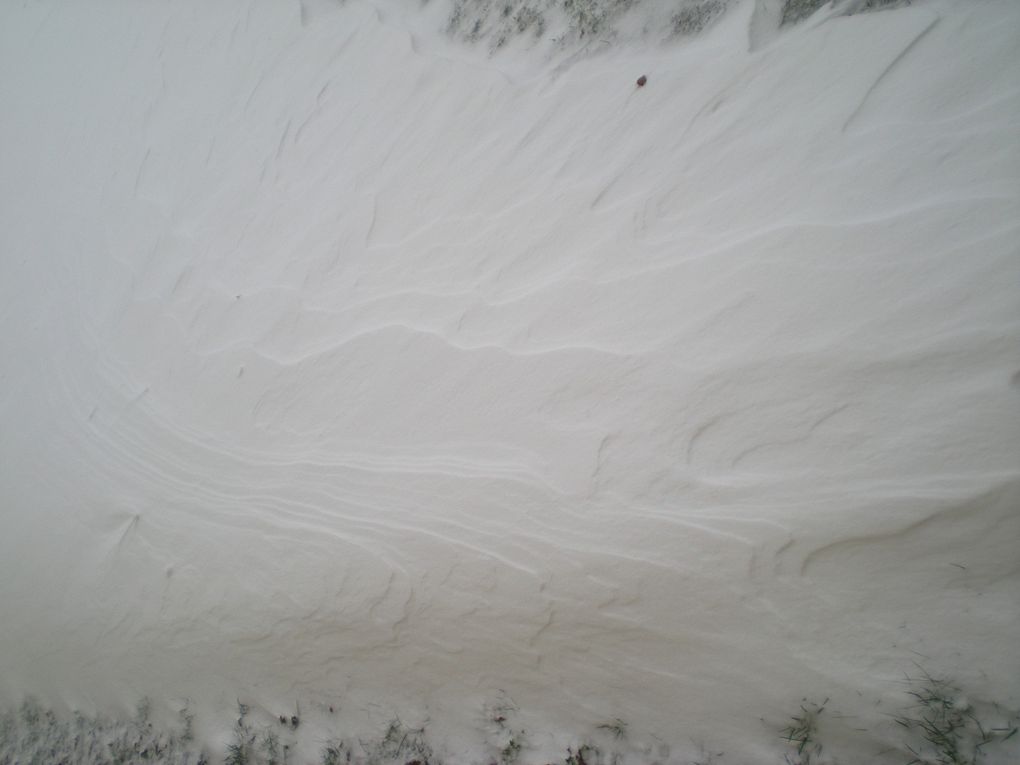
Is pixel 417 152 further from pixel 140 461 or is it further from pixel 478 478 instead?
pixel 140 461

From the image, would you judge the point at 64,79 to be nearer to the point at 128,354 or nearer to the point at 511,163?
the point at 128,354

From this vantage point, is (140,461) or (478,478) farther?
(140,461)

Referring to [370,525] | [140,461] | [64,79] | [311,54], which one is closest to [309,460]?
[370,525]

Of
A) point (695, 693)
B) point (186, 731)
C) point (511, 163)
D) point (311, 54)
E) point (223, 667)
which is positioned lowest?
point (186, 731)

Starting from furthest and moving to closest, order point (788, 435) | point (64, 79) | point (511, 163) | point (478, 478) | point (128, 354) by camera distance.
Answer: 1. point (64, 79)
2. point (128, 354)
3. point (511, 163)
4. point (478, 478)
5. point (788, 435)

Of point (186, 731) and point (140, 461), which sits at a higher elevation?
point (140, 461)

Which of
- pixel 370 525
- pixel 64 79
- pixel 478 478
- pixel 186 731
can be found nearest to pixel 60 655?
pixel 186 731

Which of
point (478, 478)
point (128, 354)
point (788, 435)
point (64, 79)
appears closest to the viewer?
point (788, 435)
